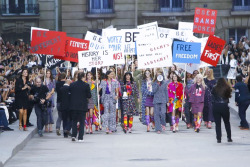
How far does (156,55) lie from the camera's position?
79.5 feet

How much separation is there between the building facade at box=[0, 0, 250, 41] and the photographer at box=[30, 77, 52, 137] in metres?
26.7

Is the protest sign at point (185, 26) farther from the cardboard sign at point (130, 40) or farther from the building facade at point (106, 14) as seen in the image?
the building facade at point (106, 14)

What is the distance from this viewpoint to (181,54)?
25047mm

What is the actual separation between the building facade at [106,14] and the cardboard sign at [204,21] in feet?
58.0

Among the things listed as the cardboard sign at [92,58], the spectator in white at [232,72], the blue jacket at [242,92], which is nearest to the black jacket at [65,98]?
the cardboard sign at [92,58]

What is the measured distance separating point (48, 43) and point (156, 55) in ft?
10.8

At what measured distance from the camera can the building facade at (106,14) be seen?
49.1 m

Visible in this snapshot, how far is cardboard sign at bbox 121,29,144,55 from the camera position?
29.1 metres

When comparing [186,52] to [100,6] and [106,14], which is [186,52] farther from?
[100,6]

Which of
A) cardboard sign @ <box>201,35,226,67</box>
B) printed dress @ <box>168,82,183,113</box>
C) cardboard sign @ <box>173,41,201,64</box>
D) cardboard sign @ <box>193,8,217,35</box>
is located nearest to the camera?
printed dress @ <box>168,82,183,113</box>

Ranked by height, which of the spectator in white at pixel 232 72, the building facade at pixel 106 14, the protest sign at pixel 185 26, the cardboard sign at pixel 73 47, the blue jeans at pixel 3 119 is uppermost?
the building facade at pixel 106 14

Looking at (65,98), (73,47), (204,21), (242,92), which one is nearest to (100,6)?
(204,21)

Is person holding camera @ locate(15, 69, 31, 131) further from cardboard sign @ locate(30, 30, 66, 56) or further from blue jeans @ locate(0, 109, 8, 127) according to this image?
cardboard sign @ locate(30, 30, 66, 56)

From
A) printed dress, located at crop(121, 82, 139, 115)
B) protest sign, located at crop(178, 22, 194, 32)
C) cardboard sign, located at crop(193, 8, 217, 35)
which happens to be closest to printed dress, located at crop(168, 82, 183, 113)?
A: printed dress, located at crop(121, 82, 139, 115)
